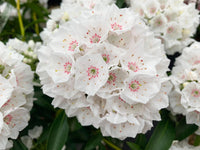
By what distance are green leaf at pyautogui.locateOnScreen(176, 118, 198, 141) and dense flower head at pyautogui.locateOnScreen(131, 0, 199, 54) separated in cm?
35

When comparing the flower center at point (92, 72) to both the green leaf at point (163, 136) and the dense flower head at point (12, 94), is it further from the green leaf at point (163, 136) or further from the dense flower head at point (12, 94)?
the green leaf at point (163, 136)

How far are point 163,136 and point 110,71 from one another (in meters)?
0.40

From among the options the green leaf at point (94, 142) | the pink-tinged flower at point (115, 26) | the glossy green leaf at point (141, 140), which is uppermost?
the pink-tinged flower at point (115, 26)

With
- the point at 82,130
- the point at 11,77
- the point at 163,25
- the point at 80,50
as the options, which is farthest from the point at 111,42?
the point at 82,130

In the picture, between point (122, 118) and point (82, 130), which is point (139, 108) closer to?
point (122, 118)

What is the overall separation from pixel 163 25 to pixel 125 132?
558mm

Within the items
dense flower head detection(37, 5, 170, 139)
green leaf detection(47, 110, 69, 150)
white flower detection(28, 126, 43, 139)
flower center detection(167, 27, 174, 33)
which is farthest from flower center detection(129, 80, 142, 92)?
white flower detection(28, 126, 43, 139)

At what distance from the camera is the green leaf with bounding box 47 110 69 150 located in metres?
0.86

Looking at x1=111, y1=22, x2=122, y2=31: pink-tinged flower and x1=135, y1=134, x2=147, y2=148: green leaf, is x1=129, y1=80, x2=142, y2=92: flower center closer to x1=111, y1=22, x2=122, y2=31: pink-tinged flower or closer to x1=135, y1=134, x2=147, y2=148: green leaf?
x1=111, y1=22, x2=122, y2=31: pink-tinged flower

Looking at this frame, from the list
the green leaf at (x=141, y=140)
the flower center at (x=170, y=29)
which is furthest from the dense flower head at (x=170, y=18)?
the green leaf at (x=141, y=140)

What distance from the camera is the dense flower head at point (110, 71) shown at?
649 millimetres

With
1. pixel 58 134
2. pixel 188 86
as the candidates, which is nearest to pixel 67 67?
pixel 58 134

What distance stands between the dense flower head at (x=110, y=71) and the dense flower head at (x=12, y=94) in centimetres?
13

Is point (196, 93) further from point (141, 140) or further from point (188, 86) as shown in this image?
point (141, 140)
